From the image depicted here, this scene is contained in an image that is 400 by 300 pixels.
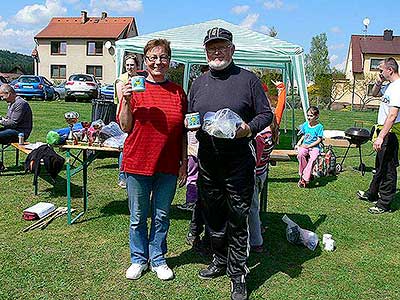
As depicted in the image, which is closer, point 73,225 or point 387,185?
point 73,225

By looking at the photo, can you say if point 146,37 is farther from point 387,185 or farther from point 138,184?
point 138,184

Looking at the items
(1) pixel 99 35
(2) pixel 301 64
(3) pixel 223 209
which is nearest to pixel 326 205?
(3) pixel 223 209

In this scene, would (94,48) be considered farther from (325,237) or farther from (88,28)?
(325,237)

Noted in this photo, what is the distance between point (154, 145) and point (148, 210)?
0.56 metres

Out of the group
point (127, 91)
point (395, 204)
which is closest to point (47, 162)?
point (127, 91)

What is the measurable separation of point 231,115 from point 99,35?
47492mm

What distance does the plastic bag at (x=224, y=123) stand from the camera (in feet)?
9.99

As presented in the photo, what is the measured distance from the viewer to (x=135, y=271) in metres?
3.63

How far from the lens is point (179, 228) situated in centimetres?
485

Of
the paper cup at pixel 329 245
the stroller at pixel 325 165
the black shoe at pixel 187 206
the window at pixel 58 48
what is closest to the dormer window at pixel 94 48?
the window at pixel 58 48

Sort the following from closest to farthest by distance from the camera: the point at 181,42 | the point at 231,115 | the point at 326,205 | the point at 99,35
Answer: the point at 231,115 → the point at 326,205 → the point at 181,42 → the point at 99,35

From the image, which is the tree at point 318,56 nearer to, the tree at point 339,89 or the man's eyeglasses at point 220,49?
the tree at point 339,89

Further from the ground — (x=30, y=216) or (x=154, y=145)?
(x=154, y=145)

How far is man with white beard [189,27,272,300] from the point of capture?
127 inches
